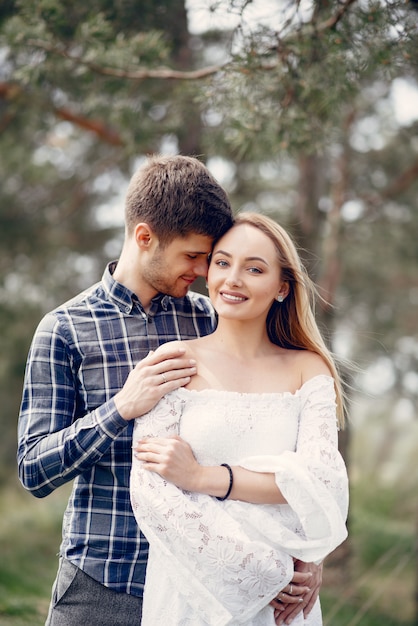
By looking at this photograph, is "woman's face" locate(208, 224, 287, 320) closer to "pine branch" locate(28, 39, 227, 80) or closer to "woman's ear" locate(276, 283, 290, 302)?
"woman's ear" locate(276, 283, 290, 302)

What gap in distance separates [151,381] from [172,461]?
0.24m

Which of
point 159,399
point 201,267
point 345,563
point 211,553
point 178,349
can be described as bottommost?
point 345,563

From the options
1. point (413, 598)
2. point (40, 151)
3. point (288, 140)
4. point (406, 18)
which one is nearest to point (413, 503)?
point (413, 598)

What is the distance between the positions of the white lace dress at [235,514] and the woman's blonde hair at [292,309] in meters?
0.29

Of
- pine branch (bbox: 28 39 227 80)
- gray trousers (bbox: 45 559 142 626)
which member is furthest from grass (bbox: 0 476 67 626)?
pine branch (bbox: 28 39 227 80)

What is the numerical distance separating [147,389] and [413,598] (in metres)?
5.37

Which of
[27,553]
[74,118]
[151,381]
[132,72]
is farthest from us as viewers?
[27,553]

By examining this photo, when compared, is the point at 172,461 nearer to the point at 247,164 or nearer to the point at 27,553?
the point at 247,164

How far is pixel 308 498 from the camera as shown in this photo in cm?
202

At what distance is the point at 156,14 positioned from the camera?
13.6ft

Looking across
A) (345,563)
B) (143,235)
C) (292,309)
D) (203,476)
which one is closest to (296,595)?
(203,476)

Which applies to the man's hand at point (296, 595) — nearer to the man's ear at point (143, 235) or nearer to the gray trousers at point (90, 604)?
the gray trousers at point (90, 604)

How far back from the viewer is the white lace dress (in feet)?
6.55

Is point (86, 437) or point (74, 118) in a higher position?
point (74, 118)
